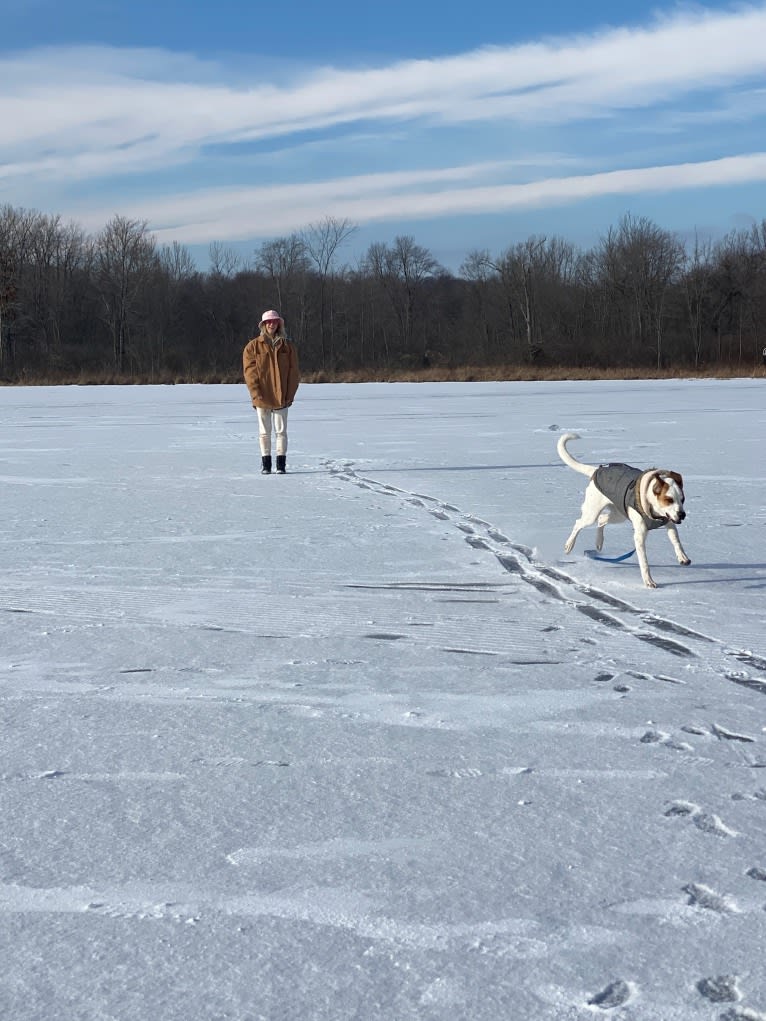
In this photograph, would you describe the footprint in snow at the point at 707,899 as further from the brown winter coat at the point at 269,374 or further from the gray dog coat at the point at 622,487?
the brown winter coat at the point at 269,374

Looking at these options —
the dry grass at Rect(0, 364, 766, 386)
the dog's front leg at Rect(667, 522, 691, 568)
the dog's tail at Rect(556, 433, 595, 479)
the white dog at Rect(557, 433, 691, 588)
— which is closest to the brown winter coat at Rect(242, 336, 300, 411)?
the dog's tail at Rect(556, 433, 595, 479)

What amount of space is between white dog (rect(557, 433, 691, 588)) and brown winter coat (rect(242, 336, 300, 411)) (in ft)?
18.3

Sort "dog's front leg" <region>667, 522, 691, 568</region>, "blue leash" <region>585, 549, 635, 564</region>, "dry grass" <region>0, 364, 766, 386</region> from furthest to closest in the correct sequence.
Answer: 1. "dry grass" <region>0, 364, 766, 386</region>
2. "blue leash" <region>585, 549, 635, 564</region>
3. "dog's front leg" <region>667, 522, 691, 568</region>

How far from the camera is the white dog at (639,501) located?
18.3 ft

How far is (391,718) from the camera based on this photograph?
3.72 metres

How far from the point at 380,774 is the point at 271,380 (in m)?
8.67

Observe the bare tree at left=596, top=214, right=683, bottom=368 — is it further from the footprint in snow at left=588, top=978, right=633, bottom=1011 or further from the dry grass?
the footprint in snow at left=588, top=978, right=633, bottom=1011

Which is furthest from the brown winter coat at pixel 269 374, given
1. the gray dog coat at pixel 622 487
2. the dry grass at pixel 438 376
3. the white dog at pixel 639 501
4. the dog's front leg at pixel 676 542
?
the dry grass at pixel 438 376

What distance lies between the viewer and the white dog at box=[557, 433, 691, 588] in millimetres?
5590

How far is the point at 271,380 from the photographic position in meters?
11.6

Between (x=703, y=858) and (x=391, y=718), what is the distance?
4.35ft

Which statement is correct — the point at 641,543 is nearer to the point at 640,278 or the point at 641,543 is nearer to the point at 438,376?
the point at 438,376

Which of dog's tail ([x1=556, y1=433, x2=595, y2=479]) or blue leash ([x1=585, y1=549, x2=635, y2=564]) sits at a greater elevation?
dog's tail ([x1=556, y1=433, x2=595, y2=479])

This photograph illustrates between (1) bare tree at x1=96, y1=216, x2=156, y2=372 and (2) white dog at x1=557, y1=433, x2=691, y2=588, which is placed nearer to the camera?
(2) white dog at x1=557, y1=433, x2=691, y2=588
